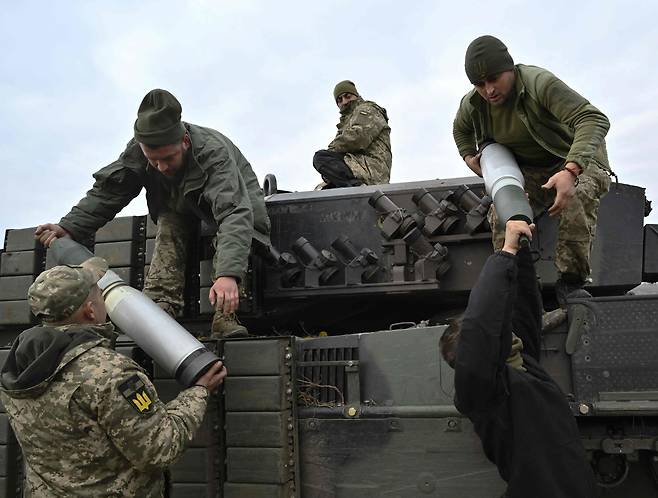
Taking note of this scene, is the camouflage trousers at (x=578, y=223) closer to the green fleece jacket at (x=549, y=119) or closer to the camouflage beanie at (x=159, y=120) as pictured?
the green fleece jacket at (x=549, y=119)

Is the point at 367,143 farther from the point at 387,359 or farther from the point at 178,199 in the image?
the point at 387,359

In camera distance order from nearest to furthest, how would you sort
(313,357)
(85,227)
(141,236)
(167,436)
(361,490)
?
(167,436) < (361,490) < (313,357) < (85,227) < (141,236)

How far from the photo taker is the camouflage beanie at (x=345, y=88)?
722 centimetres

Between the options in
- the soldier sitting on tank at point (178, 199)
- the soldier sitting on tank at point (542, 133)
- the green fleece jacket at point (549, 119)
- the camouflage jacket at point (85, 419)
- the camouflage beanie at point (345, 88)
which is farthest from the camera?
the camouflage beanie at point (345, 88)

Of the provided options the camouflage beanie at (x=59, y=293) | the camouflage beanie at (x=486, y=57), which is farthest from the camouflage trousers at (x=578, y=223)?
the camouflage beanie at (x=59, y=293)

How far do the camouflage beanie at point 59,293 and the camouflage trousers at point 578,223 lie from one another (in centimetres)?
244

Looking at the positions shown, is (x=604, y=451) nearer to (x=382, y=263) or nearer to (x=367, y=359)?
(x=367, y=359)

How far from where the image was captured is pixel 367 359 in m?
4.32

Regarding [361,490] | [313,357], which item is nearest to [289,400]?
[313,357]

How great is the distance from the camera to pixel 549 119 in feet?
13.8

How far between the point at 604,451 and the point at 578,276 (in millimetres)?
1098

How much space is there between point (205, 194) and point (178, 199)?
0.47m

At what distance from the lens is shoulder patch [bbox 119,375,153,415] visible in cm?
317

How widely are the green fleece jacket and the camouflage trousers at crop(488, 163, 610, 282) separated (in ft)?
0.38
